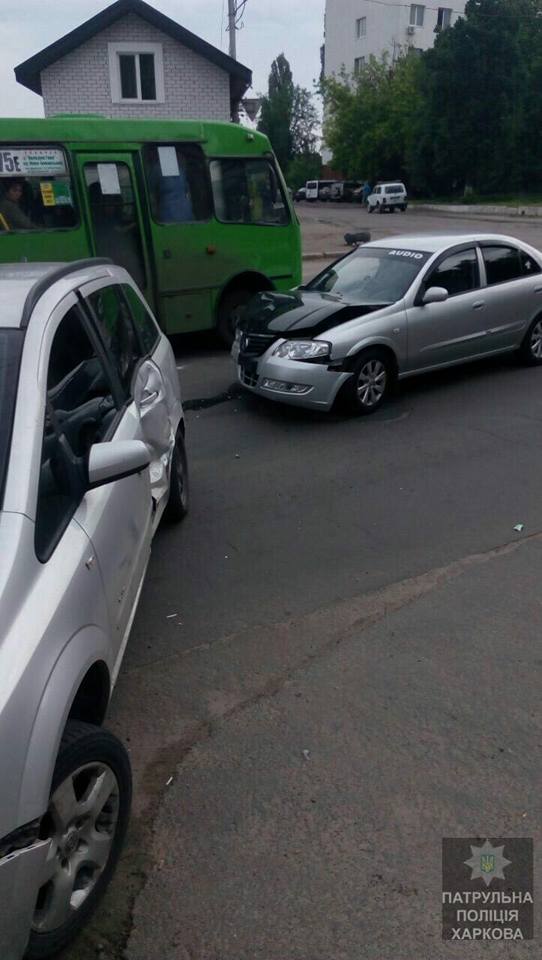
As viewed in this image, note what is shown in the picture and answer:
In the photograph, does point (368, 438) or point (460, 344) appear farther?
point (460, 344)

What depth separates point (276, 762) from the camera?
334cm

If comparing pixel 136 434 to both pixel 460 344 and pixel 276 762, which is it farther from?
pixel 460 344

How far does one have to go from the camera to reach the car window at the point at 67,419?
9.07ft

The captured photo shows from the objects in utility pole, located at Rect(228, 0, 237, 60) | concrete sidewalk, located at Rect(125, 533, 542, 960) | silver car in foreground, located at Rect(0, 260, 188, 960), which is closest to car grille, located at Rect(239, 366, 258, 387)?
concrete sidewalk, located at Rect(125, 533, 542, 960)

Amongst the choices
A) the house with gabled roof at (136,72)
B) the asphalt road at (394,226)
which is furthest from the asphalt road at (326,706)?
the house with gabled roof at (136,72)

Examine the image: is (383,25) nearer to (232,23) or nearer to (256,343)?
(232,23)

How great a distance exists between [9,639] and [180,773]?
1329 millimetres

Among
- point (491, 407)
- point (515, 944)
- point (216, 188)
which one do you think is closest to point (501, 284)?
point (491, 407)

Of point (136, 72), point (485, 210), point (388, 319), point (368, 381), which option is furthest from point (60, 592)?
point (485, 210)

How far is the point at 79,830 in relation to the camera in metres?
2.52

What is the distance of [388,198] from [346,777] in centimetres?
4963

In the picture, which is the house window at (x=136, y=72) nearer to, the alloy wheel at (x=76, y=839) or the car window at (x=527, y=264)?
the car window at (x=527, y=264)

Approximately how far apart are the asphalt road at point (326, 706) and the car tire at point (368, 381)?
1210 millimetres

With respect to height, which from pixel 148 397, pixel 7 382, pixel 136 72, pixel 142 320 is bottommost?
pixel 148 397
